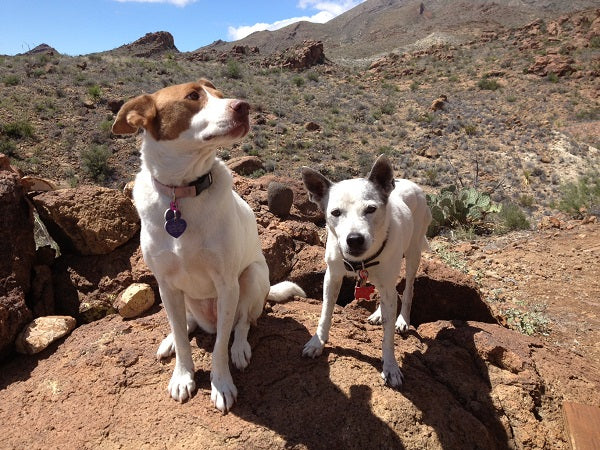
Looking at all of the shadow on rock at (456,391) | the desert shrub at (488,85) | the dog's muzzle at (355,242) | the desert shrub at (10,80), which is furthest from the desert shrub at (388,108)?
the dog's muzzle at (355,242)

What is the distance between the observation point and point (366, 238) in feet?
9.52

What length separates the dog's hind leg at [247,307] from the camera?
124 inches

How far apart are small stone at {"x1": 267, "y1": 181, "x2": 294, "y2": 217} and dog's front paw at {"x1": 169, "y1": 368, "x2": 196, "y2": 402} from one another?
9.63 ft

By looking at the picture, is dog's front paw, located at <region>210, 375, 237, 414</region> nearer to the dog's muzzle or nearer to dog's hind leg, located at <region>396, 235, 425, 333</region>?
the dog's muzzle

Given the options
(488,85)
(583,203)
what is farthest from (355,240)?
(488,85)

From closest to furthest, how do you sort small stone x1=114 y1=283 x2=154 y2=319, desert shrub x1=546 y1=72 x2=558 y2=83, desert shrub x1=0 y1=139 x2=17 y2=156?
small stone x1=114 y1=283 x2=154 y2=319, desert shrub x1=0 y1=139 x2=17 y2=156, desert shrub x1=546 y1=72 x2=558 y2=83

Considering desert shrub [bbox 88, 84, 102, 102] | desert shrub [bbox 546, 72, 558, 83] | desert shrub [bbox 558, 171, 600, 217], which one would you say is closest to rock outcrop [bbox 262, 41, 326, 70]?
desert shrub [bbox 546, 72, 558, 83]

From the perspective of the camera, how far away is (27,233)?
3.85 meters

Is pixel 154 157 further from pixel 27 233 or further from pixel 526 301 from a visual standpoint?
pixel 526 301

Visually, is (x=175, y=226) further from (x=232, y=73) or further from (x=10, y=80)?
(x=232, y=73)

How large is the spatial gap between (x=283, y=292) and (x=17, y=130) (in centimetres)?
1911

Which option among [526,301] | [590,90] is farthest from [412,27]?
[526,301]

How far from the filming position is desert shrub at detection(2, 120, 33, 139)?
59.3 feet

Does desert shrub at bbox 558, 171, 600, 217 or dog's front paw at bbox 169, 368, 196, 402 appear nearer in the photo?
dog's front paw at bbox 169, 368, 196, 402
